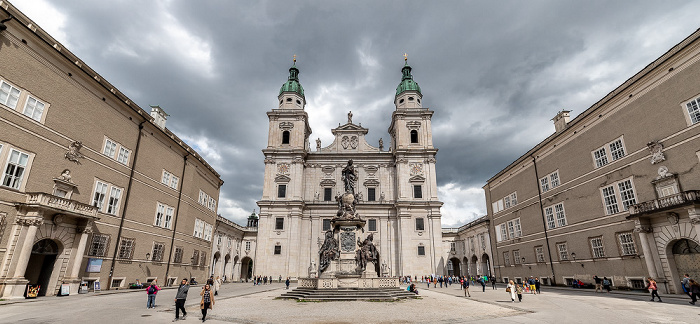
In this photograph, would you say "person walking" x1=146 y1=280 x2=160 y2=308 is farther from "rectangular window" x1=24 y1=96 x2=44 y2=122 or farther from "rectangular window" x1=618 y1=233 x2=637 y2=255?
"rectangular window" x1=618 y1=233 x2=637 y2=255

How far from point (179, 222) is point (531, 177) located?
117 ft

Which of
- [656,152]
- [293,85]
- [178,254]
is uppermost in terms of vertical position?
[293,85]

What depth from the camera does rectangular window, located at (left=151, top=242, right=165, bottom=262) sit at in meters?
27.3

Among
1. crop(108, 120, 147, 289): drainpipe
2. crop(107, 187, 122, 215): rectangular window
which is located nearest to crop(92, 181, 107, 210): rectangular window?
crop(107, 187, 122, 215): rectangular window

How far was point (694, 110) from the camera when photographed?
62.1ft

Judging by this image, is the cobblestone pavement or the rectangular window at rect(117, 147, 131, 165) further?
the rectangular window at rect(117, 147, 131, 165)

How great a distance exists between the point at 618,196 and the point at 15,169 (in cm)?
3720

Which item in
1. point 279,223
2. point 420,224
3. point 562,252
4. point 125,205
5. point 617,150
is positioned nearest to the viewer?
point 617,150

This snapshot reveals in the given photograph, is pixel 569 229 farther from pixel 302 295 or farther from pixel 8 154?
Result: pixel 8 154

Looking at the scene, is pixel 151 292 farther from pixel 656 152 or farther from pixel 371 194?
pixel 371 194

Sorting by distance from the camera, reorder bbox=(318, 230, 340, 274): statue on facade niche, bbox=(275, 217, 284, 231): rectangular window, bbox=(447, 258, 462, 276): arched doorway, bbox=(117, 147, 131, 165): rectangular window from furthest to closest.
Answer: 1. bbox=(447, 258, 462, 276): arched doorway
2. bbox=(275, 217, 284, 231): rectangular window
3. bbox=(117, 147, 131, 165): rectangular window
4. bbox=(318, 230, 340, 274): statue on facade niche

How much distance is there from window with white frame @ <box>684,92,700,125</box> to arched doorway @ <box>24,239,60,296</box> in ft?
123

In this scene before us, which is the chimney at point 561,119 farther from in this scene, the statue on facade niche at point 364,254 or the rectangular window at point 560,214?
the statue on facade niche at point 364,254

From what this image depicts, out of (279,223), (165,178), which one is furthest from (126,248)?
(279,223)
